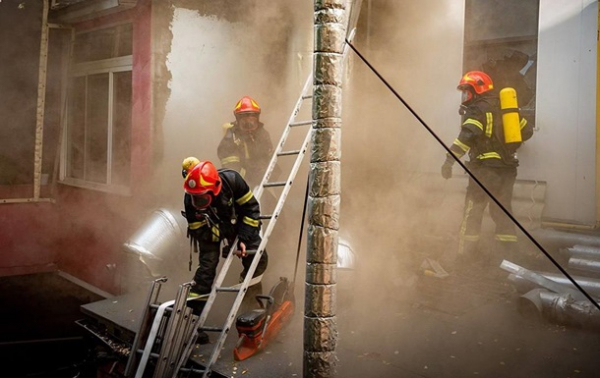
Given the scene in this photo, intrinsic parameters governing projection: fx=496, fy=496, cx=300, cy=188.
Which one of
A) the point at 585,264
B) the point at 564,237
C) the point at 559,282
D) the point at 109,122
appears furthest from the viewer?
the point at 109,122

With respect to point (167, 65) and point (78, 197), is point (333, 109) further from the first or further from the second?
point (78, 197)

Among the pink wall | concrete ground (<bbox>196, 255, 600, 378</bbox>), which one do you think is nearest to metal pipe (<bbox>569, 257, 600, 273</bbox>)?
concrete ground (<bbox>196, 255, 600, 378</bbox>)

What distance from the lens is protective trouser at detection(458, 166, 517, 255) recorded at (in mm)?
5824

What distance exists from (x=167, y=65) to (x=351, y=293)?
376 centimetres

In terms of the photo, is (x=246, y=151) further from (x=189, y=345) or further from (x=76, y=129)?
(x=76, y=129)

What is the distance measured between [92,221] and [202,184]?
430 cm

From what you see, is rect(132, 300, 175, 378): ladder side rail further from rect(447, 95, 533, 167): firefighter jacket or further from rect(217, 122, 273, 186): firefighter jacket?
rect(447, 95, 533, 167): firefighter jacket

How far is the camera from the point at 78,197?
784cm

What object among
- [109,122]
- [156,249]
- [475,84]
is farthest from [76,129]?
[475,84]

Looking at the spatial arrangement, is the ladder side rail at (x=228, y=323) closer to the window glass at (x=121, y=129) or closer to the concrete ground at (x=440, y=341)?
the concrete ground at (x=440, y=341)

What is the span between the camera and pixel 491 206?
5.90 m

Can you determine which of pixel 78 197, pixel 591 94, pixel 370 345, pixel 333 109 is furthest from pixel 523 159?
pixel 78 197

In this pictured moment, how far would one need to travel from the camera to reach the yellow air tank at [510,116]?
18.4ft

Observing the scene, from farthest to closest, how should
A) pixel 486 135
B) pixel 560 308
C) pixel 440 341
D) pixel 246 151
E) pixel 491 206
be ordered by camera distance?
pixel 246 151 < pixel 491 206 < pixel 486 135 < pixel 560 308 < pixel 440 341
